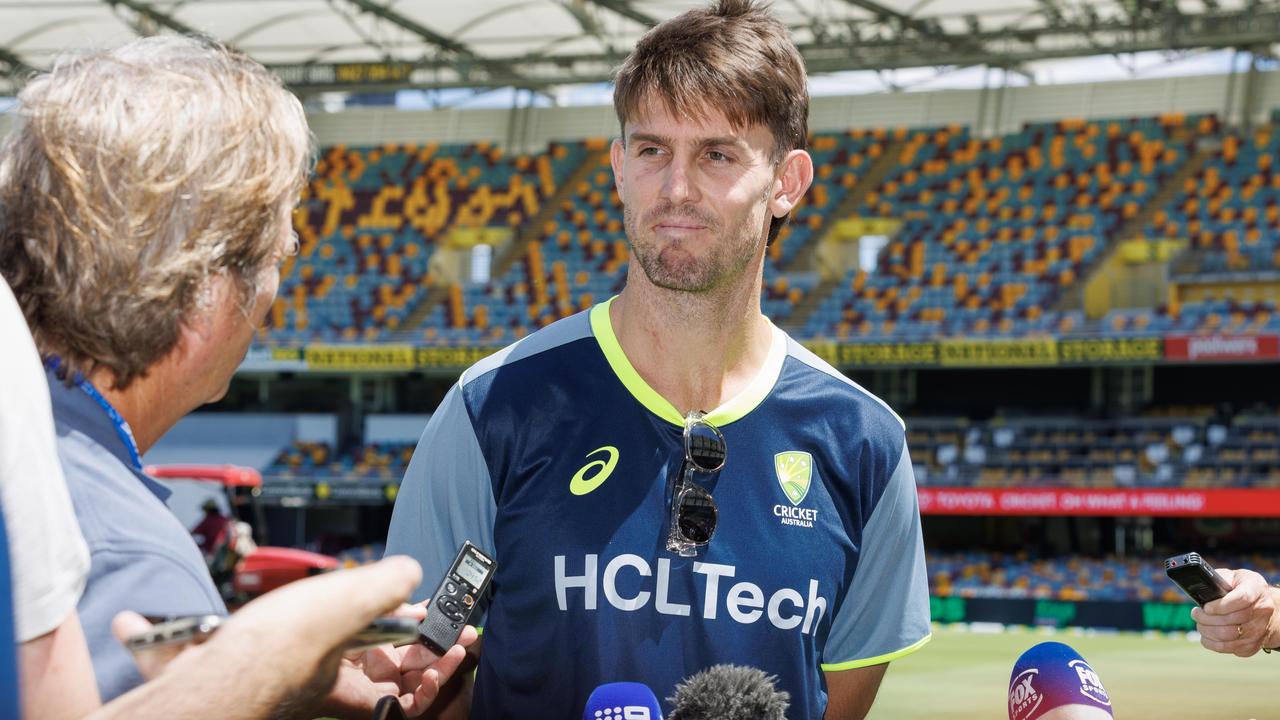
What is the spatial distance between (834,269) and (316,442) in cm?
1240

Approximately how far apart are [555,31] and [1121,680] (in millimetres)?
18128

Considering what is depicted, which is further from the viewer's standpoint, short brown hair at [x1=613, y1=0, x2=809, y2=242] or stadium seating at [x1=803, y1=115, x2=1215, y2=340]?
stadium seating at [x1=803, y1=115, x2=1215, y2=340]

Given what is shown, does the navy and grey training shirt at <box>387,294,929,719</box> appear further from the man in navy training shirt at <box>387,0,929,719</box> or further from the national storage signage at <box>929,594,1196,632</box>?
the national storage signage at <box>929,594,1196,632</box>

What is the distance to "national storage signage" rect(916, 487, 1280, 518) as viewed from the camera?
2339 centimetres

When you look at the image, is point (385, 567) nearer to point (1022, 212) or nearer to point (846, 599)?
point (846, 599)

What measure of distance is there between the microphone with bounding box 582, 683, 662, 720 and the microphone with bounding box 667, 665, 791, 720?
17cm

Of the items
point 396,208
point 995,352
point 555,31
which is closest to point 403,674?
point 995,352

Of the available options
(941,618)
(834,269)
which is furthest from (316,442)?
(941,618)

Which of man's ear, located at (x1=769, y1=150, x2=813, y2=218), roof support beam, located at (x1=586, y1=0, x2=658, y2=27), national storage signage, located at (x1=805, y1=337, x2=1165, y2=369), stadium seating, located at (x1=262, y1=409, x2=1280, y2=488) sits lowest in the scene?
stadium seating, located at (x1=262, y1=409, x2=1280, y2=488)

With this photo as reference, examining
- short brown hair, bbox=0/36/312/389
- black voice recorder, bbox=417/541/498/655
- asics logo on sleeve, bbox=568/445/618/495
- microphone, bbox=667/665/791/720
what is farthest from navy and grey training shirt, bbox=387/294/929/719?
short brown hair, bbox=0/36/312/389

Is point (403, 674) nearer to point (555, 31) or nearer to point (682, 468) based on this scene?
point (682, 468)

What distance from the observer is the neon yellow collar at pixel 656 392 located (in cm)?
295

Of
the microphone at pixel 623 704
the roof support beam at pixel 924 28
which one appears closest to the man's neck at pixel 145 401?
the microphone at pixel 623 704

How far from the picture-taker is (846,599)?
3064 mm
